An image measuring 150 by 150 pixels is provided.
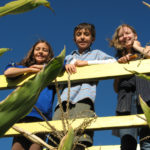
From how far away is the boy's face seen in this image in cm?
208

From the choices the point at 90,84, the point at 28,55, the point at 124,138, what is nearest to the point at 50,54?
the point at 28,55

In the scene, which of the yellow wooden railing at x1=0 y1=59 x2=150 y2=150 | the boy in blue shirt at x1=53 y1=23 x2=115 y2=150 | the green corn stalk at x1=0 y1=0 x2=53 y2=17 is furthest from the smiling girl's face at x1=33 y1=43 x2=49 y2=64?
the green corn stalk at x1=0 y1=0 x2=53 y2=17

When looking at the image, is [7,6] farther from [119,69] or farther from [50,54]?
[50,54]

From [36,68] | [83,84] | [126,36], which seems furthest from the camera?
[126,36]

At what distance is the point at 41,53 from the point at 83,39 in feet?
1.09

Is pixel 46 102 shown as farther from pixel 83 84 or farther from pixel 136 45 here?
pixel 136 45

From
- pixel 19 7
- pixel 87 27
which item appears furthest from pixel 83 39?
pixel 19 7

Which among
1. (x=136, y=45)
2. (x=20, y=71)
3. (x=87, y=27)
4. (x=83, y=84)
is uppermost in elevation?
(x=87, y=27)

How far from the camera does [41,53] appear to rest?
83.6 inches

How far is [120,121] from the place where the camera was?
1.33 m

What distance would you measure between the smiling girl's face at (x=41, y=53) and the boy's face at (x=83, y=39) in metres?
A: 0.24

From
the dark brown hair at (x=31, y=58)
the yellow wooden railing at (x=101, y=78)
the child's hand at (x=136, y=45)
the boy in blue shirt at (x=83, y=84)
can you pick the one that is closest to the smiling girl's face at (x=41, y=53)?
the dark brown hair at (x=31, y=58)

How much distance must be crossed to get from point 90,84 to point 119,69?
0.30 metres

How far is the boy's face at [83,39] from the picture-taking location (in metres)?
2.08
